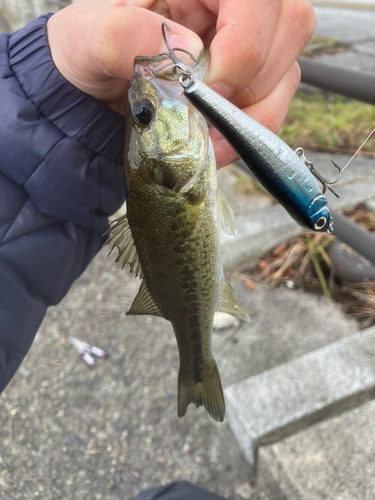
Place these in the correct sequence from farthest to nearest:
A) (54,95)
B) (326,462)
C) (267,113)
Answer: (326,462) < (54,95) < (267,113)

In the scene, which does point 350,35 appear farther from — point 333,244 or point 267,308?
point 267,308

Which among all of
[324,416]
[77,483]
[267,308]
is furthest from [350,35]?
[77,483]

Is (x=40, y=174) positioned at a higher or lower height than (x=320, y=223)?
lower

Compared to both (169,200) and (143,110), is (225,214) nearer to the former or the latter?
(169,200)

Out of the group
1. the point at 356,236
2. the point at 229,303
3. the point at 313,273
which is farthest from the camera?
the point at 313,273

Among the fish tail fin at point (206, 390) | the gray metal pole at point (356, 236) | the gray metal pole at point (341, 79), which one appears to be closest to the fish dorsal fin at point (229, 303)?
the fish tail fin at point (206, 390)

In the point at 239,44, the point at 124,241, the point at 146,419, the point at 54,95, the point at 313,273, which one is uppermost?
the point at 239,44

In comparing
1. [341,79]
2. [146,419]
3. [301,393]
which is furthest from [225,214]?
[146,419]

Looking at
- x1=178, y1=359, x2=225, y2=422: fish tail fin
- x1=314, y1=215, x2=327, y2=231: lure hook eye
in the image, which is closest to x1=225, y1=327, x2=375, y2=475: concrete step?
x1=178, y1=359, x2=225, y2=422: fish tail fin
